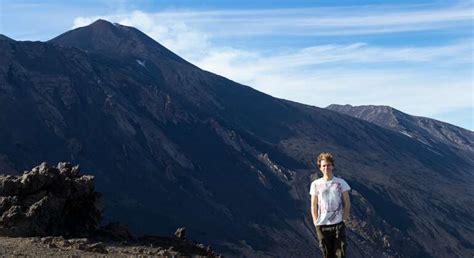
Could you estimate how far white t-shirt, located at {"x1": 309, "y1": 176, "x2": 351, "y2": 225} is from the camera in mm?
8523

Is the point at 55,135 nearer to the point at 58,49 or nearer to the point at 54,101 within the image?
the point at 54,101

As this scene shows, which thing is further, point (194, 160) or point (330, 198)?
point (194, 160)

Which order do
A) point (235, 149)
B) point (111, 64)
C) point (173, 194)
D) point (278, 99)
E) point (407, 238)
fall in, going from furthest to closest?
1. point (278, 99)
2. point (111, 64)
3. point (235, 149)
4. point (407, 238)
5. point (173, 194)

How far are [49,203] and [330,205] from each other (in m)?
9.10

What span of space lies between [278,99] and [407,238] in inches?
2055

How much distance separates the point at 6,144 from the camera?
2235 inches

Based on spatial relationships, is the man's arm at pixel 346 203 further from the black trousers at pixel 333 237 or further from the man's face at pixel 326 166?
the man's face at pixel 326 166

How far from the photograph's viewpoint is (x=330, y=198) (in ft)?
28.0

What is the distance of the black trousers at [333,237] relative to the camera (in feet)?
28.5

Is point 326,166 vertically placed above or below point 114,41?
below

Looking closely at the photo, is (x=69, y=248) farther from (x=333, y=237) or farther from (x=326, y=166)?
(x=326, y=166)

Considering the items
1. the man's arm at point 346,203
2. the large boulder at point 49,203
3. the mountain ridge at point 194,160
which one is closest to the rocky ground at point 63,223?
the large boulder at point 49,203

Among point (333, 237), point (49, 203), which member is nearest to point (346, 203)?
point (333, 237)

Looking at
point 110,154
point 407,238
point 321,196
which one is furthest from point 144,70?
point 321,196
